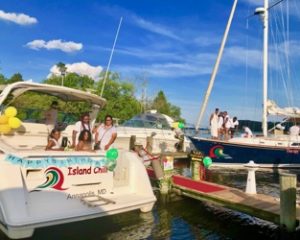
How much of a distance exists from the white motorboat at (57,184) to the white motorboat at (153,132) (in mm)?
12045

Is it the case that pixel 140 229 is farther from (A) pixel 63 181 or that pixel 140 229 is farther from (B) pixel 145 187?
(A) pixel 63 181

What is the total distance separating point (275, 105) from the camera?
65.0 feet

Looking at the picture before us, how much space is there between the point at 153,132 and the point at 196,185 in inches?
452

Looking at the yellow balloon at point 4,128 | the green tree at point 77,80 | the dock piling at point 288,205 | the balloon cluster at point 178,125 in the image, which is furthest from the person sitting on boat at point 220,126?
the green tree at point 77,80

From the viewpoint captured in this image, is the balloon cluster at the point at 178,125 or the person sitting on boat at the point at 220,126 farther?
the balloon cluster at the point at 178,125

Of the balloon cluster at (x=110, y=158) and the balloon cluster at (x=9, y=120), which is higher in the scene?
the balloon cluster at (x=9, y=120)

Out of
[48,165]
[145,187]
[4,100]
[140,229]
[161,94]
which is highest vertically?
[161,94]

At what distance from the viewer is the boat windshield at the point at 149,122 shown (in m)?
22.0

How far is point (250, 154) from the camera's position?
60.2ft

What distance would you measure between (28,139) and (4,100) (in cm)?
151

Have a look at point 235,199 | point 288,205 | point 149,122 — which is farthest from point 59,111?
point 149,122

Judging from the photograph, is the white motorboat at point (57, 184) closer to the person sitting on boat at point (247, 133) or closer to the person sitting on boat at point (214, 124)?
the person sitting on boat at point (214, 124)

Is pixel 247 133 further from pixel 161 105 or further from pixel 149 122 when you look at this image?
pixel 161 105

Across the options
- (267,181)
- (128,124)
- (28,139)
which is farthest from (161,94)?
(28,139)
